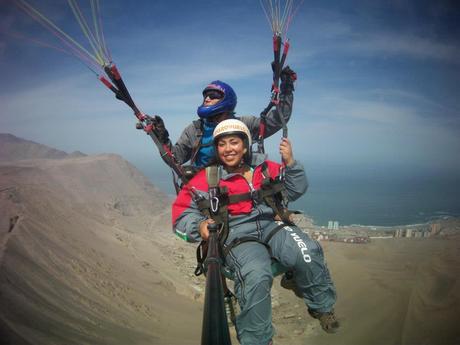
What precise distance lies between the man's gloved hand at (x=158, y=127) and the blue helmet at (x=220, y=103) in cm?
51

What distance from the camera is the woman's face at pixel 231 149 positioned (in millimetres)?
3098

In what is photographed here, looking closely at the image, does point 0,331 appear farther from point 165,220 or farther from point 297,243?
point 165,220

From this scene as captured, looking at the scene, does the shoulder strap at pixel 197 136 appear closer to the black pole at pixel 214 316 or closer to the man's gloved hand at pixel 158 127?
the man's gloved hand at pixel 158 127

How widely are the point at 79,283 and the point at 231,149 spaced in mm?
7269

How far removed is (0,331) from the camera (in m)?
3.26

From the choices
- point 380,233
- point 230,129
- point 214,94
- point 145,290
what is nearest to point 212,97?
point 214,94

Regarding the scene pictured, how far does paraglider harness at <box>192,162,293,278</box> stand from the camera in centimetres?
272

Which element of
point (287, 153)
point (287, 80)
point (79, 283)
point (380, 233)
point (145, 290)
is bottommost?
point (380, 233)

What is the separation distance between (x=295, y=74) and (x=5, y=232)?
830 centimetres

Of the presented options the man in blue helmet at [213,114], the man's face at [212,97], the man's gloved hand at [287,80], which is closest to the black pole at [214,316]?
the man in blue helmet at [213,114]

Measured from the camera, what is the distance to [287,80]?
382 cm

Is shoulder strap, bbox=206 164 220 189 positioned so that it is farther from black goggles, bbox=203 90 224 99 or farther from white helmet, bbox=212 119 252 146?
black goggles, bbox=203 90 224 99

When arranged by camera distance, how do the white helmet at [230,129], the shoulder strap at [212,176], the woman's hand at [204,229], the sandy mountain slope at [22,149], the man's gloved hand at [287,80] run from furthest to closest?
the sandy mountain slope at [22,149] < the man's gloved hand at [287,80] < the white helmet at [230,129] < the shoulder strap at [212,176] < the woman's hand at [204,229]

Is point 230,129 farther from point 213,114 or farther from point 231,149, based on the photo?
point 213,114
